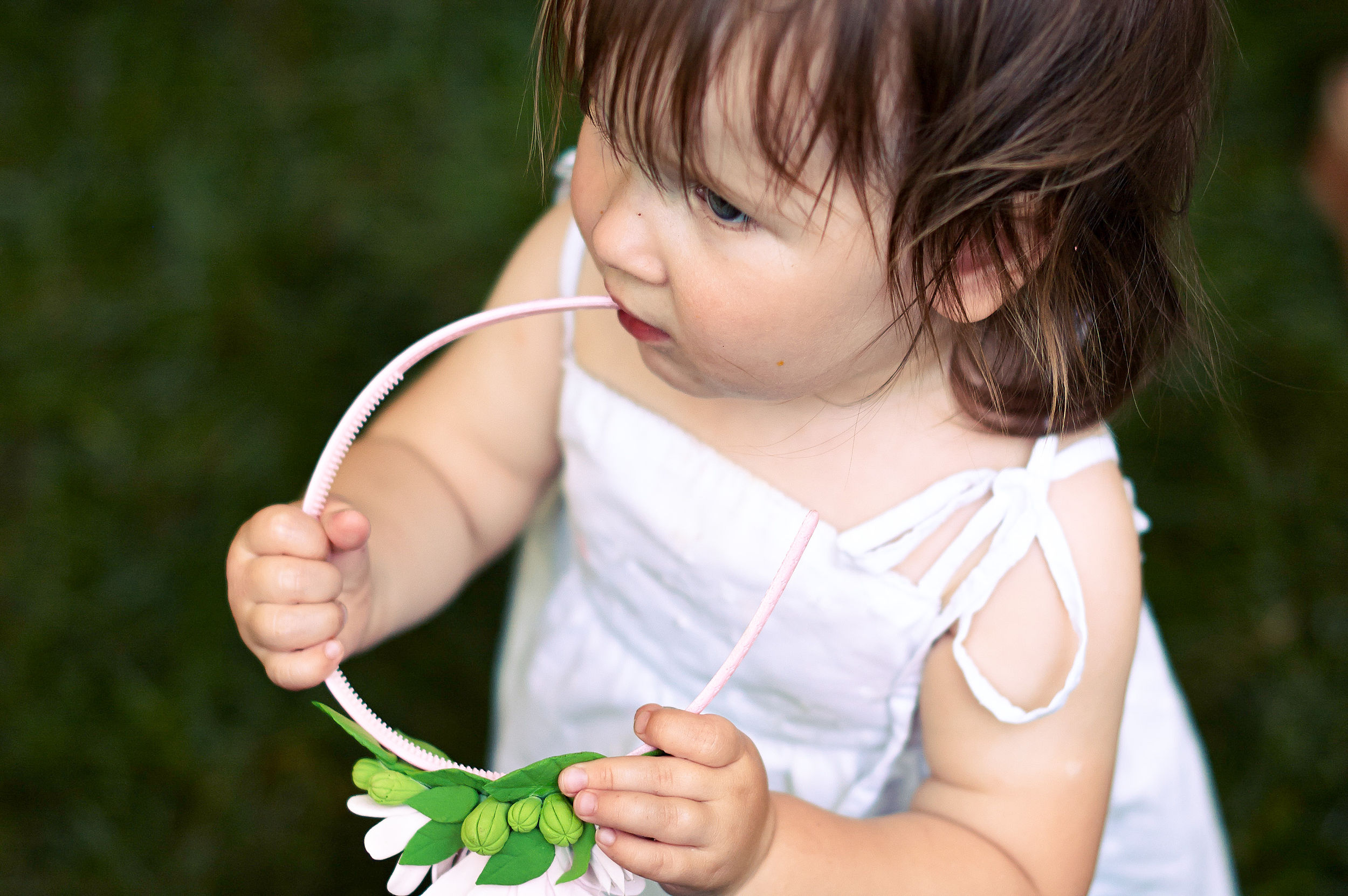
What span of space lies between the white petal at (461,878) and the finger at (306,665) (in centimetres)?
14

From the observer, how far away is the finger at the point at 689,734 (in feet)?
2.13

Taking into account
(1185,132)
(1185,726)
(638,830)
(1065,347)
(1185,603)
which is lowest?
(1185,603)

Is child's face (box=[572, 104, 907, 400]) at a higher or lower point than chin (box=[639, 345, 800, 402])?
higher

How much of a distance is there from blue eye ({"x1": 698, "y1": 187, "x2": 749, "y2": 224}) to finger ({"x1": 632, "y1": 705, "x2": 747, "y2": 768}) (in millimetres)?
261

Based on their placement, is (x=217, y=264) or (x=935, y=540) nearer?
(x=935, y=540)

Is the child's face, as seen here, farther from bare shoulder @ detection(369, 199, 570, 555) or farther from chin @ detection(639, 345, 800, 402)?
bare shoulder @ detection(369, 199, 570, 555)

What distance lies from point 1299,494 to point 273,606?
138cm

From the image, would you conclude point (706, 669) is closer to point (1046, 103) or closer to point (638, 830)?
point (638, 830)

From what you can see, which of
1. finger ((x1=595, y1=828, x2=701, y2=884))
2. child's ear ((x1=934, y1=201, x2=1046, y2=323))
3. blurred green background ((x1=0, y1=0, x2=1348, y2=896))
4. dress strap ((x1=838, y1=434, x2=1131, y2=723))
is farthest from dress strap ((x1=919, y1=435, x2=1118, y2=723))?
blurred green background ((x1=0, y1=0, x2=1348, y2=896))

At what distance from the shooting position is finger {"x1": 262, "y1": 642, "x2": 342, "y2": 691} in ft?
2.36

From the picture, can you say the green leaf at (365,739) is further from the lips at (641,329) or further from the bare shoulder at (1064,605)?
the bare shoulder at (1064,605)

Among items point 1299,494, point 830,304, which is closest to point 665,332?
point 830,304

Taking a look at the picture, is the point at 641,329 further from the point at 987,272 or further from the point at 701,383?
the point at 987,272

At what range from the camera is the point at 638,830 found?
64cm
